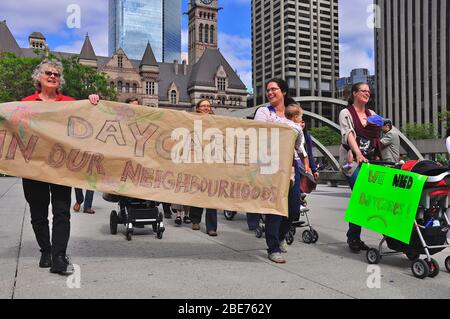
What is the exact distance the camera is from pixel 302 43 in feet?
484

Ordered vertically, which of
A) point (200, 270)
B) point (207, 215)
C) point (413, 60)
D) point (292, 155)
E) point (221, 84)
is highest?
point (413, 60)

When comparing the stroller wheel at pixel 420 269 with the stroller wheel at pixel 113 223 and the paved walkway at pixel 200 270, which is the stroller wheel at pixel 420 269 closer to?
the paved walkway at pixel 200 270

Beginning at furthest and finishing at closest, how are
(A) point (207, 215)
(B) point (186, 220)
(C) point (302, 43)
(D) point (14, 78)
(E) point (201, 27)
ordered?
(C) point (302, 43) → (E) point (201, 27) → (D) point (14, 78) → (B) point (186, 220) → (A) point (207, 215)

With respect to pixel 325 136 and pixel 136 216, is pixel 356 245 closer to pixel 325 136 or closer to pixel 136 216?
pixel 136 216

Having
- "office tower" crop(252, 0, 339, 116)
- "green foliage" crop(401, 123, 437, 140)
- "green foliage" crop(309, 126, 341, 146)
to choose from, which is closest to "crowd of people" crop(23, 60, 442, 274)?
"green foliage" crop(401, 123, 437, 140)

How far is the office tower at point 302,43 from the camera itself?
144250mm

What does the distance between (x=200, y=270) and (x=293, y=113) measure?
2131mm

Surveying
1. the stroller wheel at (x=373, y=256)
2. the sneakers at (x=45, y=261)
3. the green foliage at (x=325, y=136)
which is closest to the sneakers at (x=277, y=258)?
the stroller wheel at (x=373, y=256)

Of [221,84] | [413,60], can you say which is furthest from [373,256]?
[221,84]

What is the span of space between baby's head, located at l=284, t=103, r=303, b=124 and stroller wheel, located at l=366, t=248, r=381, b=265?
5.46ft

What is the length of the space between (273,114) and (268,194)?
0.90 metres

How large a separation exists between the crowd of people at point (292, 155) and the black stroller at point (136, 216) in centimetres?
120
